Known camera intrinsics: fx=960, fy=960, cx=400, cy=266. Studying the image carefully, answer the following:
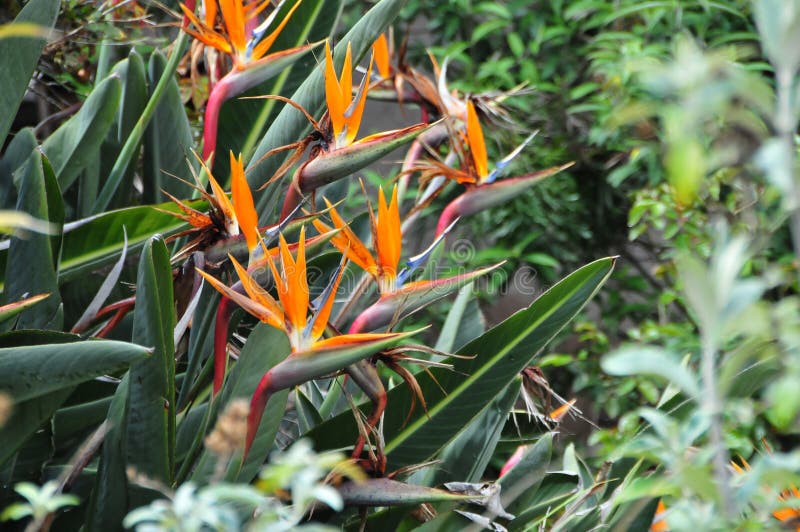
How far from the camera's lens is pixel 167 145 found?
1.40m

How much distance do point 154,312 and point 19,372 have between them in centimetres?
12

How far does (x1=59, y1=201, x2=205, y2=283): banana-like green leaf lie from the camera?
112cm

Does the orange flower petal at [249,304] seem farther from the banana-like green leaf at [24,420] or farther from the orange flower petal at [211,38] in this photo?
the orange flower petal at [211,38]

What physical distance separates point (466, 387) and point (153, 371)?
334 millimetres

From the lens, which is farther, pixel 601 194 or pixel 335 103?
pixel 601 194

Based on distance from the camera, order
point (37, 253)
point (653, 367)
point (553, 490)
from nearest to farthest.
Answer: point (653, 367) < point (37, 253) < point (553, 490)

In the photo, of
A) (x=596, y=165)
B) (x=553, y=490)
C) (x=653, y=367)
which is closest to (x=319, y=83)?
(x=553, y=490)

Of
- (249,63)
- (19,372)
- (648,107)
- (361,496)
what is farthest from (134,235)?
(648,107)

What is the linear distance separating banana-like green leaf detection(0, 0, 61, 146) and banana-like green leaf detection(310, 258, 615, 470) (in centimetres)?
51

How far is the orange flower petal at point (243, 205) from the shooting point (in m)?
0.84

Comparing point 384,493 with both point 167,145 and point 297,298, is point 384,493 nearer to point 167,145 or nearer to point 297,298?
point 297,298

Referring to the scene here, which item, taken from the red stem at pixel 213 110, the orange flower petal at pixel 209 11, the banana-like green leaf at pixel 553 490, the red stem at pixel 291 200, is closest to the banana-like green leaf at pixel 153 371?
the red stem at pixel 291 200

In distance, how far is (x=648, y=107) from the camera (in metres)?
0.42

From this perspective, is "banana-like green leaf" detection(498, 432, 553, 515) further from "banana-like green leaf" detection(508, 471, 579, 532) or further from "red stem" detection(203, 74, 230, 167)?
"red stem" detection(203, 74, 230, 167)
